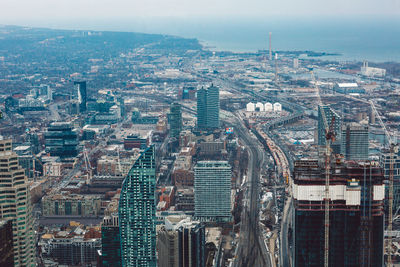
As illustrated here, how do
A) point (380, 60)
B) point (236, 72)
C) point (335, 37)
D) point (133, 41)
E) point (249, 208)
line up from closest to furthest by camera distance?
point (249, 208), point (380, 60), point (335, 37), point (236, 72), point (133, 41)

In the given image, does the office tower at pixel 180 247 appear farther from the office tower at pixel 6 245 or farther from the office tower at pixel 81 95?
the office tower at pixel 81 95

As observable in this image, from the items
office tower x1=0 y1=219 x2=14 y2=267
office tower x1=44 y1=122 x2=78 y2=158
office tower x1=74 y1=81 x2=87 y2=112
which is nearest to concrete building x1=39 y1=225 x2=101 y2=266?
office tower x1=0 y1=219 x2=14 y2=267

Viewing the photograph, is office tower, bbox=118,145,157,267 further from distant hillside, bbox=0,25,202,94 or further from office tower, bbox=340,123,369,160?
distant hillside, bbox=0,25,202,94

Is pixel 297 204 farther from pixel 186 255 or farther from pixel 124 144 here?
pixel 124 144

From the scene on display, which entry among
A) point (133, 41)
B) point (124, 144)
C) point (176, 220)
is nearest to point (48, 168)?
point (124, 144)

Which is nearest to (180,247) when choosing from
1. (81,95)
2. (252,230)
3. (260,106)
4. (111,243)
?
(111,243)

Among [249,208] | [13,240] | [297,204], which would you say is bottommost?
[249,208]
